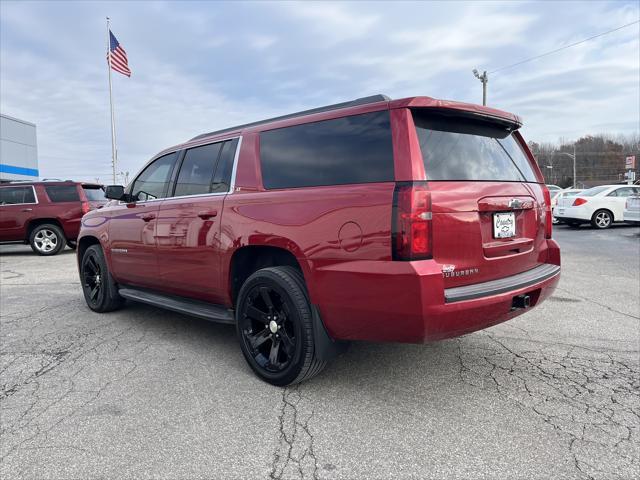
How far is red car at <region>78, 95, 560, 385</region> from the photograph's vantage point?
256 cm

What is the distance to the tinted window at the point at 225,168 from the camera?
3.68m

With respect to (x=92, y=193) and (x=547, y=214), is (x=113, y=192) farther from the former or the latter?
(x=92, y=193)

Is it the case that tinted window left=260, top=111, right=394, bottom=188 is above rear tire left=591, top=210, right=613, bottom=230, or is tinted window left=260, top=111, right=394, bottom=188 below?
above

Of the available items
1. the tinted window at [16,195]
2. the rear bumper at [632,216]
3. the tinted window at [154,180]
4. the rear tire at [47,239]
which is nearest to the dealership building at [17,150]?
the tinted window at [16,195]

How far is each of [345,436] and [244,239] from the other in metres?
1.52

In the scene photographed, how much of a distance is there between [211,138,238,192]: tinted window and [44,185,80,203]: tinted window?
9.45m

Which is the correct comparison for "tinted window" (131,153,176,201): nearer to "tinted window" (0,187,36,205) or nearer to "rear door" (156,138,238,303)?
"rear door" (156,138,238,303)

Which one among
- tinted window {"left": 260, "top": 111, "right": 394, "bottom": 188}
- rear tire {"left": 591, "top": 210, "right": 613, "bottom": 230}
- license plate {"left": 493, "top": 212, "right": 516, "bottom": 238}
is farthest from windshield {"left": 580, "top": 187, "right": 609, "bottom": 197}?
tinted window {"left": 260, "top": 111, "right": 394, "bottom": 188}

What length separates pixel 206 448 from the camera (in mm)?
2432

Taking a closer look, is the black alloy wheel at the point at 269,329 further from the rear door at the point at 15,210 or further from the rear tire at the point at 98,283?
the rear door at the point at 15,210

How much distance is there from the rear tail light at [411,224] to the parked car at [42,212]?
11.0m

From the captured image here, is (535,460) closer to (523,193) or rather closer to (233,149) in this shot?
(523,193)

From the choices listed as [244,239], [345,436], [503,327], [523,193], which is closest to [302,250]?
[244,239]

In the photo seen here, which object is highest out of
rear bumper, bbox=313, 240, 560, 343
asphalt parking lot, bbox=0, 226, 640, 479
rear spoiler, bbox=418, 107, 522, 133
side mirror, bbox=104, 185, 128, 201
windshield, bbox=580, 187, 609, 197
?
rear spoiler, bbox=418, 107, 522, 133
